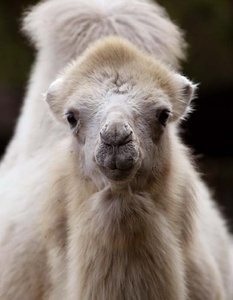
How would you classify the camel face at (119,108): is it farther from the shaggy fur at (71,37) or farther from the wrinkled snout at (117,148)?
the shaggy fur at (71,37)

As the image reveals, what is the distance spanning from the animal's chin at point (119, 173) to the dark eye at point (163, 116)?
0.29 meters

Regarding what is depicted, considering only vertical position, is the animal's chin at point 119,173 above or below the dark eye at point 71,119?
below

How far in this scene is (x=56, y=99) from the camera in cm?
418

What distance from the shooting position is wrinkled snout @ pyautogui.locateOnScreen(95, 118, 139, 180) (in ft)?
11.7

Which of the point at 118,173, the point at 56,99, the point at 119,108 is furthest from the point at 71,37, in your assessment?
the point at 118,173

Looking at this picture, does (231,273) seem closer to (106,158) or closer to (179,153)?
(179,153)

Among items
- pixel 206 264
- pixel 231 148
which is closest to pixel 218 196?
pixel 231 148

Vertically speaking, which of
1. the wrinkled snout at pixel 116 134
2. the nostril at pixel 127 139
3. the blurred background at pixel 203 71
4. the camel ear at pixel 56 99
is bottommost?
the blurred background at pixel 203 71

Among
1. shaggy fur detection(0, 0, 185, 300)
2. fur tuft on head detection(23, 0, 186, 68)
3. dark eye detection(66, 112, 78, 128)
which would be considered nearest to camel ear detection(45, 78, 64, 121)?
dark eye detection(66, 112, 78, 128)

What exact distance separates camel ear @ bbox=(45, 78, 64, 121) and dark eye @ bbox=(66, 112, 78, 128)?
153 millimetres

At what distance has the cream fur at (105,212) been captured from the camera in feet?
12.6

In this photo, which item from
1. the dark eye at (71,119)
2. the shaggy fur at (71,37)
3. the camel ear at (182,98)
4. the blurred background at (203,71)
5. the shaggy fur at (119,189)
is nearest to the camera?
Result: the shaggy fur at (119,189)

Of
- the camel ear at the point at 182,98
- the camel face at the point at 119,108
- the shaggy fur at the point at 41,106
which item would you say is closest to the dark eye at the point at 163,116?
the camel face at the point at 119,108

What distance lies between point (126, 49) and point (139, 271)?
2.63 feet
